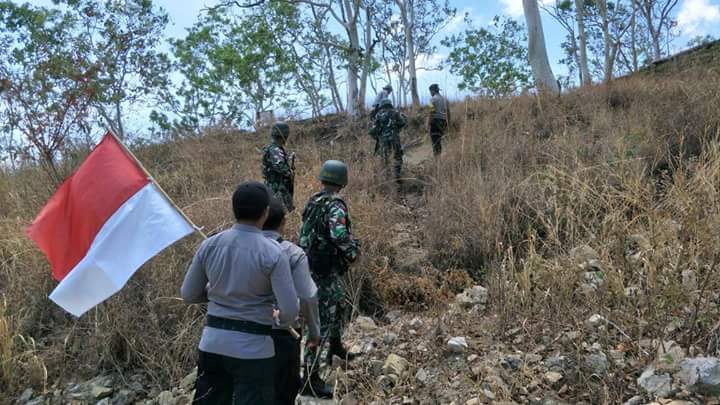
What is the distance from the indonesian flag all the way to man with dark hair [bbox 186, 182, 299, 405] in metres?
0.96

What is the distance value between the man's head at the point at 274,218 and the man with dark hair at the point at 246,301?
23 centimetres

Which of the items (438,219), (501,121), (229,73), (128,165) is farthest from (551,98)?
(229,73)

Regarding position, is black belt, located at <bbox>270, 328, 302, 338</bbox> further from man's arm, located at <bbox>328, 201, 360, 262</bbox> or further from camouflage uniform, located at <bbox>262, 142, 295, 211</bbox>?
camouflage uniform, located at <bbox>262, 142, 295, 211</bbox>

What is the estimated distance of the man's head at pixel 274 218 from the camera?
2762 mm

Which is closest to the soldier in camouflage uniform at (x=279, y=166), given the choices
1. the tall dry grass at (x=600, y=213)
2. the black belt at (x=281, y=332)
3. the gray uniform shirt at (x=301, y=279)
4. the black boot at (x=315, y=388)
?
the tall dry grass at (x=600, y=213)

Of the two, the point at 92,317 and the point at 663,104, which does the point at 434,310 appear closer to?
the point at 92,317

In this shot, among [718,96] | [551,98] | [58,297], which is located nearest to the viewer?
[58,297]

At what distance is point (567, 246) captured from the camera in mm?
4453

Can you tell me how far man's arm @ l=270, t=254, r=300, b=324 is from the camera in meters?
2.40

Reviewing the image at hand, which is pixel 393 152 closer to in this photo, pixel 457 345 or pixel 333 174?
pixel 333 174

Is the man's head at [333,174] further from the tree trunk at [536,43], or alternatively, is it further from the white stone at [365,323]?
the tree trunk at [536,43]

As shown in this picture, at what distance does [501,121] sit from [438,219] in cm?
371

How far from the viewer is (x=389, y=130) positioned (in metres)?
8.23

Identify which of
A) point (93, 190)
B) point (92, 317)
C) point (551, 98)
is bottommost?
point (92, 317)
